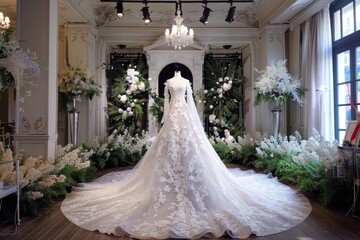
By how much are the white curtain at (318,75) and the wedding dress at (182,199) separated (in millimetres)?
2290

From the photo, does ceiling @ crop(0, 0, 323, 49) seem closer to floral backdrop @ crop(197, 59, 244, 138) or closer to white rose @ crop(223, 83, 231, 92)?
floral backdrop @ crop(197, 59, 244, 138)

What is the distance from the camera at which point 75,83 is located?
22.4ft

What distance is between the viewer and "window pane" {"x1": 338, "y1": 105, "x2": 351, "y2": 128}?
5.95 meters

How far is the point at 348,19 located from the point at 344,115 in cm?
190

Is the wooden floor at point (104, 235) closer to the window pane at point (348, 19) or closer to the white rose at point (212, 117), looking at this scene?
the window pane at point (348, 19)

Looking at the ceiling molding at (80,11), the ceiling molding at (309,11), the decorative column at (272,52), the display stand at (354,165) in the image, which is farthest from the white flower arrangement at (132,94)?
the display stand at (354,165)

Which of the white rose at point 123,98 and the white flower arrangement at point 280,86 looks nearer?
the white flower arrangement at point 280,86

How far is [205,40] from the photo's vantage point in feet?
29.2

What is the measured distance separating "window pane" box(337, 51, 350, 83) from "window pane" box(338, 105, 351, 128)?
56 centimetres

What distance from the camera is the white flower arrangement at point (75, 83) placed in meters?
6.85

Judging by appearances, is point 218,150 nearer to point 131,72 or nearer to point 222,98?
point 222,98

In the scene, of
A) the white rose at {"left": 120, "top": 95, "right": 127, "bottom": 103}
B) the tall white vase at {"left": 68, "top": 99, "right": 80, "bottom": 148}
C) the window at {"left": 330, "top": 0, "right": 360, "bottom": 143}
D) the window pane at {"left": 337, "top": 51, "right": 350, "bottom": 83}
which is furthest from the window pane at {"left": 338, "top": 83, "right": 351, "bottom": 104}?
the tall white vase at {"left": 68, "top": 99, "right": 80, "bottom": 148}

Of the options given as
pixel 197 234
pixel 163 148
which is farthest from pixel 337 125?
pixel 197 234

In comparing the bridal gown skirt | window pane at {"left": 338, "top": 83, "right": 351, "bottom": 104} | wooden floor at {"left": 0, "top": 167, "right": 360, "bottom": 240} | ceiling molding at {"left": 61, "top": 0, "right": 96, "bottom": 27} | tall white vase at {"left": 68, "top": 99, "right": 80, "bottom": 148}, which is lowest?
wooden floor at {"left": 0, "top": 167, "right": 360, "bottom": 240}
